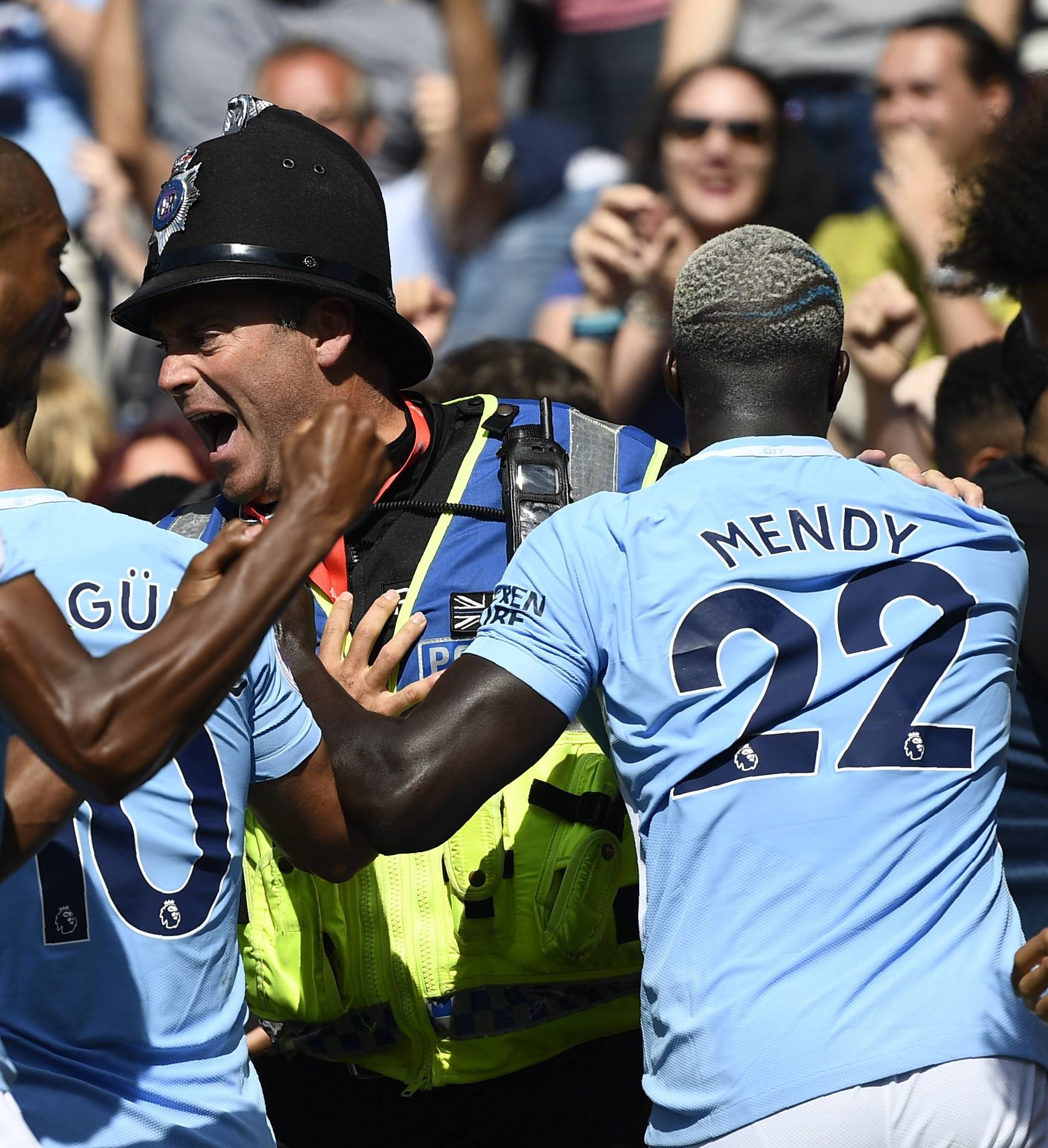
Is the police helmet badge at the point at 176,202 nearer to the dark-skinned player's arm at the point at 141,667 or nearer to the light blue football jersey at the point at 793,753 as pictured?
the light blue football jersey at the point at 793,753

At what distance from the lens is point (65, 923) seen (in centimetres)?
220

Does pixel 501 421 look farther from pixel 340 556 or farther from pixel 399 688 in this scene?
pixel 399 688

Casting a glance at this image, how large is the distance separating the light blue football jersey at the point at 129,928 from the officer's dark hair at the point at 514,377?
2.00 metres

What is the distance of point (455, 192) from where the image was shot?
643 cm

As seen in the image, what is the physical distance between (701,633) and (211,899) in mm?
800

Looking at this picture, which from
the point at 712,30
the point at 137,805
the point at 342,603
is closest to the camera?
the point at 137,805

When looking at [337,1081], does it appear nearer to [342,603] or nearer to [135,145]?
[342,603]

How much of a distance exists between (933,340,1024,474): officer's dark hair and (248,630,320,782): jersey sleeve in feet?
8.20

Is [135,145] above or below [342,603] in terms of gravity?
above

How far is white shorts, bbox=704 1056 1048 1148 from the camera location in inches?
83.4

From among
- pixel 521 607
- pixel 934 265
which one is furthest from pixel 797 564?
pixel 934 265

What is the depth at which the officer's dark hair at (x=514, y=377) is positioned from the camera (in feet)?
14.0

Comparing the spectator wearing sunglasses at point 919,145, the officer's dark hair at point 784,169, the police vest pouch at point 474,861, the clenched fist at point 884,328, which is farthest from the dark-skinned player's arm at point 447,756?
the officer's dark hair at point 784,169

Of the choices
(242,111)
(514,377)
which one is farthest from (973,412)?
(242,111)
